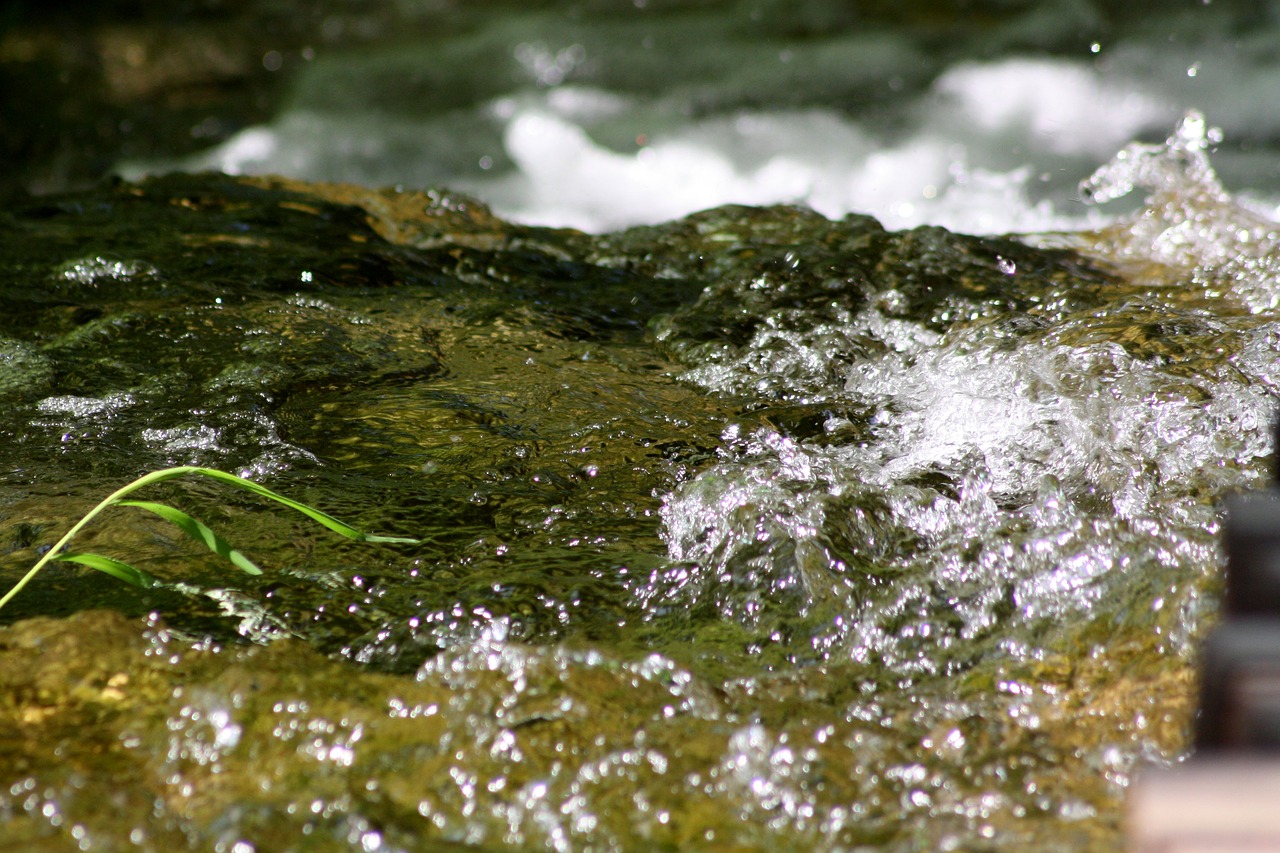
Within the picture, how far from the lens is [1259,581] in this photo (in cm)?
85

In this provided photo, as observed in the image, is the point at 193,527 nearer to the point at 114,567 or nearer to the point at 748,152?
the point at 114,567

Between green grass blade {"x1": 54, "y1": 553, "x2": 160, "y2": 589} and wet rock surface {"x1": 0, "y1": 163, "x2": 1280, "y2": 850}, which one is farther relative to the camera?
green grass blade {"x1": 54, "y1": 553, "x2": 160, "y2": 589}

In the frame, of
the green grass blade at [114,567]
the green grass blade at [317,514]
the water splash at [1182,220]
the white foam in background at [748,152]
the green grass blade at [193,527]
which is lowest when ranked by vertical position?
the green grass blade at [114,567]

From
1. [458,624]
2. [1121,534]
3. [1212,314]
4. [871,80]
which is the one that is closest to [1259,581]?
[1121,534]

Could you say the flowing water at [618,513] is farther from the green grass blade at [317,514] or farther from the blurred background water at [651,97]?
the blurred background water at [651,97]

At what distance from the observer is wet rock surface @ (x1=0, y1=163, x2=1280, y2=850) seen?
117 centimetres

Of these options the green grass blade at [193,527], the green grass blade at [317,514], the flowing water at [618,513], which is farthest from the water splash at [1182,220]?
the green grass blade at [193,527]

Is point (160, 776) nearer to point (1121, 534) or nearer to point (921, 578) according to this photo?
point (921, 578)

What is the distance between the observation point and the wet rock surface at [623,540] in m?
1.17

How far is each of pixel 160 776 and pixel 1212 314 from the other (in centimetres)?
187

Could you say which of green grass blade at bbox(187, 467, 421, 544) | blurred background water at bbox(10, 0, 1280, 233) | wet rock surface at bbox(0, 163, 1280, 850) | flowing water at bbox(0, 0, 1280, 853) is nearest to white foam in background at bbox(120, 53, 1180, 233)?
blurred background water at bbox(10, 0, 1280, 233)

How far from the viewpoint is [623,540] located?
163 cm

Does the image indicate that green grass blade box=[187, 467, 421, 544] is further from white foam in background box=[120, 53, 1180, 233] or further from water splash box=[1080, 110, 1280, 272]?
white foam in background box=[120, 53, 1180, 233]

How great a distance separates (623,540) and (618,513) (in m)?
0.07
